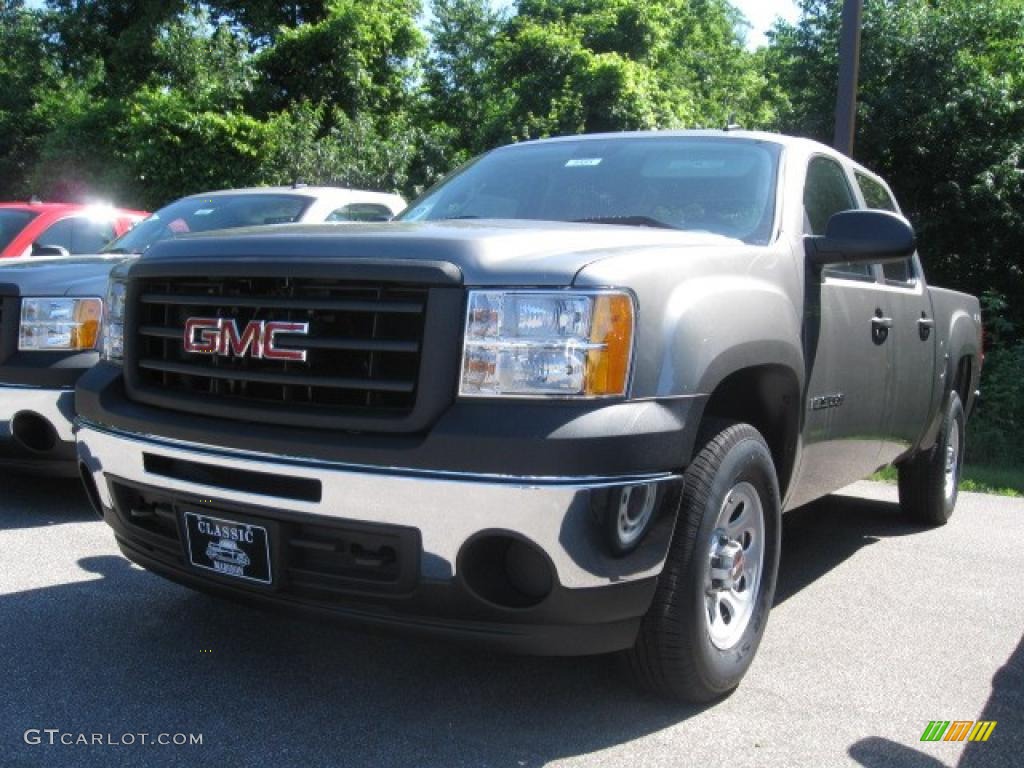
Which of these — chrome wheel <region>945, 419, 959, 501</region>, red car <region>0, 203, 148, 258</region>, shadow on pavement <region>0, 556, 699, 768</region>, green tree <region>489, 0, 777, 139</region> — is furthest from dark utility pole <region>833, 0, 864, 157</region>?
green tree <region>489, 0, 777, 139</region>

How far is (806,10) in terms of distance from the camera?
1727cm

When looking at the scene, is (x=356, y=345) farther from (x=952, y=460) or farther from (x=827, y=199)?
(x=952, y=460)

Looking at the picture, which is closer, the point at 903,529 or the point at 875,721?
the point at 875,721

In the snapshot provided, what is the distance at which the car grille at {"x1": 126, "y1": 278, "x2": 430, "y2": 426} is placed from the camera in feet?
9.11

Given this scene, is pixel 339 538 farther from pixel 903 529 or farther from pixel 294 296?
pixel 903 529

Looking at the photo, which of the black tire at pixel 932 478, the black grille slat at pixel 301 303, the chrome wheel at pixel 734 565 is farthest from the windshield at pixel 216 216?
the chrome wheel at pixel 734 565

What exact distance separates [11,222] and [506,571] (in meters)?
7.23

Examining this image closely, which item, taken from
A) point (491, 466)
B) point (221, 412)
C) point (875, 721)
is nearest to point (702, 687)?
point (875, 721)

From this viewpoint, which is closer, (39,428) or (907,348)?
(907,348)

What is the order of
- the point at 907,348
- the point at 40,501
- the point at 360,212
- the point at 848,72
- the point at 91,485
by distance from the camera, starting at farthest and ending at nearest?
1. the point at 848,72
2. the point at 360,212
3. the point at 40,501
4. the point at 907,348
5. the point at 91,485

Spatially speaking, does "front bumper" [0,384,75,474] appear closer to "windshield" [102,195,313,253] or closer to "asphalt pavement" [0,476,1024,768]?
"asphalt pavement" [0,476,1024,768]

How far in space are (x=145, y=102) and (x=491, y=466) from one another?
766 inches

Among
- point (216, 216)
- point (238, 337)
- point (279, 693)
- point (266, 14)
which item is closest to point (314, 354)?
point (238, 337)

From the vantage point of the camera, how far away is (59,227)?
28.0 ft
